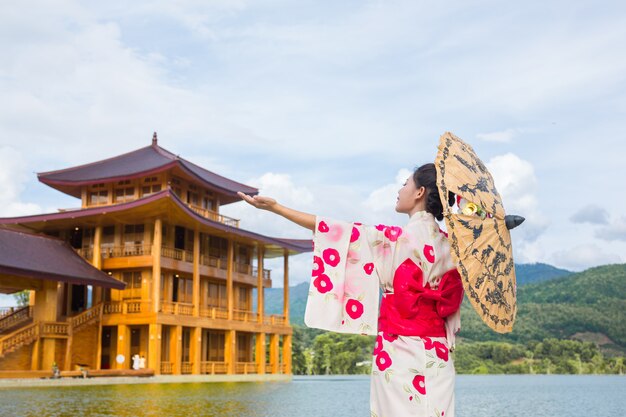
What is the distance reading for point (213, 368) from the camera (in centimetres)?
2827

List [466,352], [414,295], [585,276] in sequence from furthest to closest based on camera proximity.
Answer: [585,276], [466,352], [414,295]

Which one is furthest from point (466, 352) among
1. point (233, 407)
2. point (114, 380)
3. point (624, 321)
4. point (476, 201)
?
point (476, 201)

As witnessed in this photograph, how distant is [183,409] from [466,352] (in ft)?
143

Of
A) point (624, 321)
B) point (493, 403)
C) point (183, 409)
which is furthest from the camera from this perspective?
point (624, 321)

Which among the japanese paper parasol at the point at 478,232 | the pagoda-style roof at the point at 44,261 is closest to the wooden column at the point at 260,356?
the pagoda-style roof at the point at 44,261

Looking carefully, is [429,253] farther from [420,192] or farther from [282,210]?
[282,210]

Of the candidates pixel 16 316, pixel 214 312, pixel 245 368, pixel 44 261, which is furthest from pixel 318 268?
pixel 245 368

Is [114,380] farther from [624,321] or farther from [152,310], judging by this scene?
[624,321]

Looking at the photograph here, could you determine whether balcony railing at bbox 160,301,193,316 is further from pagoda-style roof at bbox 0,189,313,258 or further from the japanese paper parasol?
the japanese paper parasol

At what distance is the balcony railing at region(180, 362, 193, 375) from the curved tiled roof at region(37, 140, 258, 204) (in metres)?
6.81

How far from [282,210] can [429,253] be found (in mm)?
641

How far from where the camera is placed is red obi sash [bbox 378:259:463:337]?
3.29m

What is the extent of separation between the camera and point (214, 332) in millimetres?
30953

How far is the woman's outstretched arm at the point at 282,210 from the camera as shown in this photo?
3.38m
